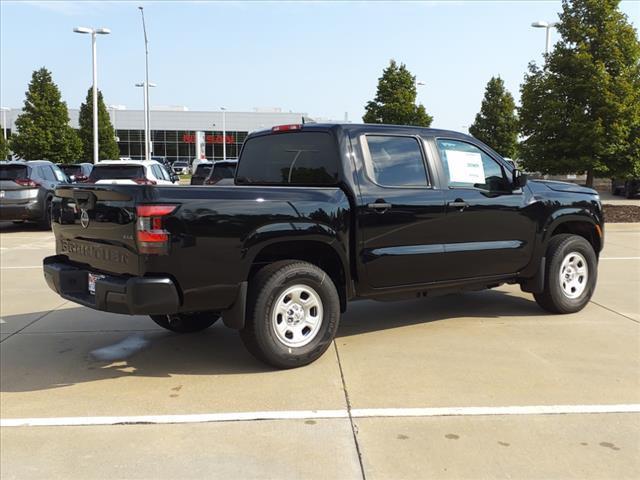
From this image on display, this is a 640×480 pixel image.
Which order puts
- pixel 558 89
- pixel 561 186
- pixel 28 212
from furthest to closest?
pixel 558 89 → pixel 28 212 → pixel 561 186

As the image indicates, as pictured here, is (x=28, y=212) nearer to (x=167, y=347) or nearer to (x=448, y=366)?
(x=167, y=347)

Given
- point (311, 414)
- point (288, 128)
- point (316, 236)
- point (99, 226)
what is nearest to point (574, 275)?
point (316, 236)

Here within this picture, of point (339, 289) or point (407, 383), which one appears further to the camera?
point (339, 289)

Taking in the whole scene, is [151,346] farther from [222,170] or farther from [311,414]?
[222,170]

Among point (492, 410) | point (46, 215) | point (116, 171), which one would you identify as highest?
point (116, 171)

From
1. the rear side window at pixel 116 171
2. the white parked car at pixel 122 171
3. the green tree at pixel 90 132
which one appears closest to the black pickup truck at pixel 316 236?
the white parked car at pixel 122 171

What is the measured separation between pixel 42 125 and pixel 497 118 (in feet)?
82.3

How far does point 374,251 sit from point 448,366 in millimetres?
1096

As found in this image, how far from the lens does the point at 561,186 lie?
650 centimetres

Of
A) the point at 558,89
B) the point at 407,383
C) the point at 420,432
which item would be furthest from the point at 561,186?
the point at 558,89

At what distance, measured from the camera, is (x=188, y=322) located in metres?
Result: 5.94

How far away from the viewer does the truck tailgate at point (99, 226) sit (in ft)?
13.9

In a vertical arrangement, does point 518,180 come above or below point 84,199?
above

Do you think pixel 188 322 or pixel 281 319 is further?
pixel 188 322
